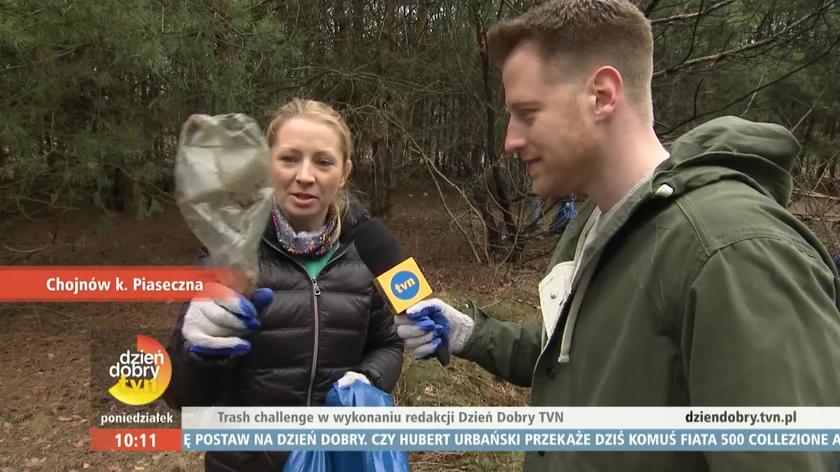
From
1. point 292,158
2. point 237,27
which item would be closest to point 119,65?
point 237,27

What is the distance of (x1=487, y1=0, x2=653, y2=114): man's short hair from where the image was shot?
130 cm

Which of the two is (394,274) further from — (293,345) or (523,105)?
(523,105)

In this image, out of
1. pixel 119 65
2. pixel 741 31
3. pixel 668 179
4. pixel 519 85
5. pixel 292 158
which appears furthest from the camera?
pixel 741 31

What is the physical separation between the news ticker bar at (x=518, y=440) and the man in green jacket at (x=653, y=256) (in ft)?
0.07

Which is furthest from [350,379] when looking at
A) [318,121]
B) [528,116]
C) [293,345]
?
[528,116]

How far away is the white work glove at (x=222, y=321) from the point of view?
1.41 metres

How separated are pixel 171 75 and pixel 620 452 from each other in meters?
4.73

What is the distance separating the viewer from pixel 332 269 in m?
1.93

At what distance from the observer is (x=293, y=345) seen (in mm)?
1828

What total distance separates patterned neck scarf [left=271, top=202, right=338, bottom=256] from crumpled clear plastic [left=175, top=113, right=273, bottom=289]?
42 cm

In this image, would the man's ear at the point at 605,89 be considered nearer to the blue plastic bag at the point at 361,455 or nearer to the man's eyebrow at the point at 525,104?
the man's eyebrow at the point at 525,104

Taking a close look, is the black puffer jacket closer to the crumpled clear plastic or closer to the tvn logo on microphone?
the tvn logo on microphone

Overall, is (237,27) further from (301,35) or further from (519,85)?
(519,85)

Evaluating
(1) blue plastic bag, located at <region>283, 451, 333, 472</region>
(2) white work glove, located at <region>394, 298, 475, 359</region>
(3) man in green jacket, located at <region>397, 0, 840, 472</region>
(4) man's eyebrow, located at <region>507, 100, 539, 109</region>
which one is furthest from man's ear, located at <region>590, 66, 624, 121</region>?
(1) blue plastic bag, located at <region>283, 451, 333, 472</region>
